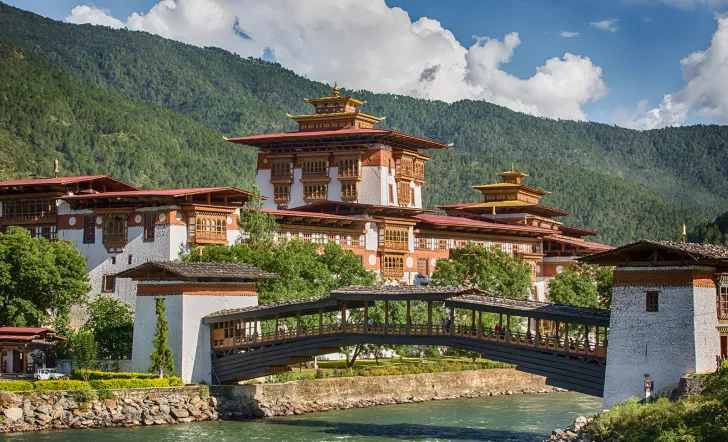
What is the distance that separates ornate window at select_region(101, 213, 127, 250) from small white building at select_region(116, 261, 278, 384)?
35.8 ft

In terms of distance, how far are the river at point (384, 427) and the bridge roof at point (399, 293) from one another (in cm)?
562

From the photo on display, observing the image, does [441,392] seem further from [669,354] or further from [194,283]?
[669,354]

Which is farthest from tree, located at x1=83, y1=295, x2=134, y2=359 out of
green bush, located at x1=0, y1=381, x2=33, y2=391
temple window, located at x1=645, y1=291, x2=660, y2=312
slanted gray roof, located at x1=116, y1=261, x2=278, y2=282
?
temple window, located at x1=645, y1=291, x2=660, y2=312

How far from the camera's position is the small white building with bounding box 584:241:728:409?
46312 mm

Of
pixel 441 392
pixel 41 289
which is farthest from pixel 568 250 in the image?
pixel 41 289

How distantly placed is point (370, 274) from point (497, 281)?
10230 mm

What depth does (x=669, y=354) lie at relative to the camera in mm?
46594

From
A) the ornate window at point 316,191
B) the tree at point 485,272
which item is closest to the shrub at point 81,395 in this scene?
the tree at point 485,272

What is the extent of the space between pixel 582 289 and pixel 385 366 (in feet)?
70.2

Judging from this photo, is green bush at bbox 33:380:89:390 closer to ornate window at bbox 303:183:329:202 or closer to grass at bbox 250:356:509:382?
grass at bbox 250:356:509:382

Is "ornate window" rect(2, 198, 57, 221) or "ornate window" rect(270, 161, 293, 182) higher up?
"ornate window" rect(270, 161, 293, 182)

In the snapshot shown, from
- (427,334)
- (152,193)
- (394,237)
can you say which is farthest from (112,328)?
(394,237)

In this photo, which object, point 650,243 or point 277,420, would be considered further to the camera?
point 277,420

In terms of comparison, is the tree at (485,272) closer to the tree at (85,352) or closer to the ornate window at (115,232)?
the ornate window at (115,232)
